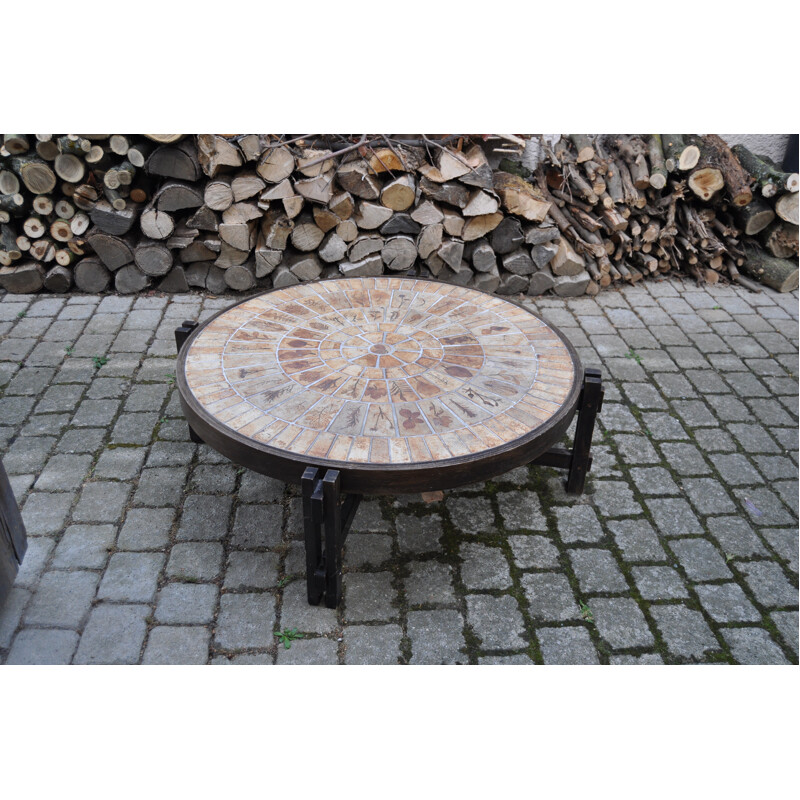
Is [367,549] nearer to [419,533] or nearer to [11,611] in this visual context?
[419,533]

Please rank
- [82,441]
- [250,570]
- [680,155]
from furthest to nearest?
[680,155] → [82,441] → [250,570]

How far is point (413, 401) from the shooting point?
320 centimetres

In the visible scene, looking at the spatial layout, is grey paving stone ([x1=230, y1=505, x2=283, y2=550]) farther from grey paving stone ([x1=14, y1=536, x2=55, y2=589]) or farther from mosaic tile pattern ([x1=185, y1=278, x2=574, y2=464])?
grey paving stone ([x1=14, y1=536, x2=55, y2=589])

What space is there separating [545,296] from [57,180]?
4009 mm

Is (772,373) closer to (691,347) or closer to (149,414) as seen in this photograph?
(691,347)

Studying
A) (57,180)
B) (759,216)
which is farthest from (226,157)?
(759,216)

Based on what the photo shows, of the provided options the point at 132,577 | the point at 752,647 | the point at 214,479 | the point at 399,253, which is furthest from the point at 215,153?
the point at 752,647

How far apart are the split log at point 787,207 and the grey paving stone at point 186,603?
18.8 ft

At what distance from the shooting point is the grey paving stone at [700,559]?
11.1 ft

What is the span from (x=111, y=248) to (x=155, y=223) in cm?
43

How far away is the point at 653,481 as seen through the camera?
155 inches

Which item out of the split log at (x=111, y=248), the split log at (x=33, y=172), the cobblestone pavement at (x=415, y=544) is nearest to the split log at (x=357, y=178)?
the split log at (x=111, y=248)

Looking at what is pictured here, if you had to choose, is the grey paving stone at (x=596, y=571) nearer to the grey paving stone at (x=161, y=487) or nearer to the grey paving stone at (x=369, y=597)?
the grey paving stone at (x=369, y=597)

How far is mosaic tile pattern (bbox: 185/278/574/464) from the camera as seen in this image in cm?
300
